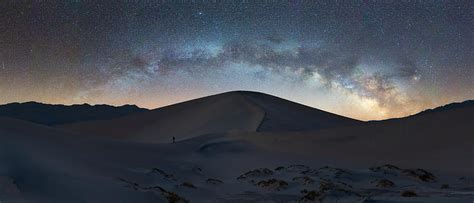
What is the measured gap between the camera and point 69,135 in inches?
880

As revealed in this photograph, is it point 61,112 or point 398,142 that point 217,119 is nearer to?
point 398,142

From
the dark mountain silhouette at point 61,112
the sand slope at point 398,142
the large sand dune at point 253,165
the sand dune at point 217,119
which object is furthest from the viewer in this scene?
the dark mountain silhouette at point 61,112

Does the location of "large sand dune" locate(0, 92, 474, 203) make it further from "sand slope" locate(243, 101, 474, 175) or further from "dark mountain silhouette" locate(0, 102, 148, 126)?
"dark mountain silhouette" locate(0, 102, 148, 126)

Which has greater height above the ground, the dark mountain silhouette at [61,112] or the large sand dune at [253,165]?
the dark mountain silhouette at [61,112]

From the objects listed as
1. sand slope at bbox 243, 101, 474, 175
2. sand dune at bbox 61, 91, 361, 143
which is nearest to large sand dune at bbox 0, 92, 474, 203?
sand slope at bbox 243, 101, 474, 175

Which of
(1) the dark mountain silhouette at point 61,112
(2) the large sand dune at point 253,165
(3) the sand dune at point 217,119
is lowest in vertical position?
(2) the large sand dune at point 253,165

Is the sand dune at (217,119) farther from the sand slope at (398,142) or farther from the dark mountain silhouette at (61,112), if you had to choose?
the dark mountain silhouette at (61,112)

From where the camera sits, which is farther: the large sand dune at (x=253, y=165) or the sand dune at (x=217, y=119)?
the sand dune at (x=217, y=119)

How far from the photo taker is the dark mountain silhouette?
562 feet

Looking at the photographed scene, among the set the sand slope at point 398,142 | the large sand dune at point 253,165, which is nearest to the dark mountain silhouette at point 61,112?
the sand slope at point 398,142

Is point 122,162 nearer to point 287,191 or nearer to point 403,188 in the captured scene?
point 287,191

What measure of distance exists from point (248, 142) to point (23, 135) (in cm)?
1551

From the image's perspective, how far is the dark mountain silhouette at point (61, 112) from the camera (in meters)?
171

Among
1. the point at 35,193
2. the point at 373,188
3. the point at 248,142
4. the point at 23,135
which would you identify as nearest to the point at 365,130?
the point at 248,142
